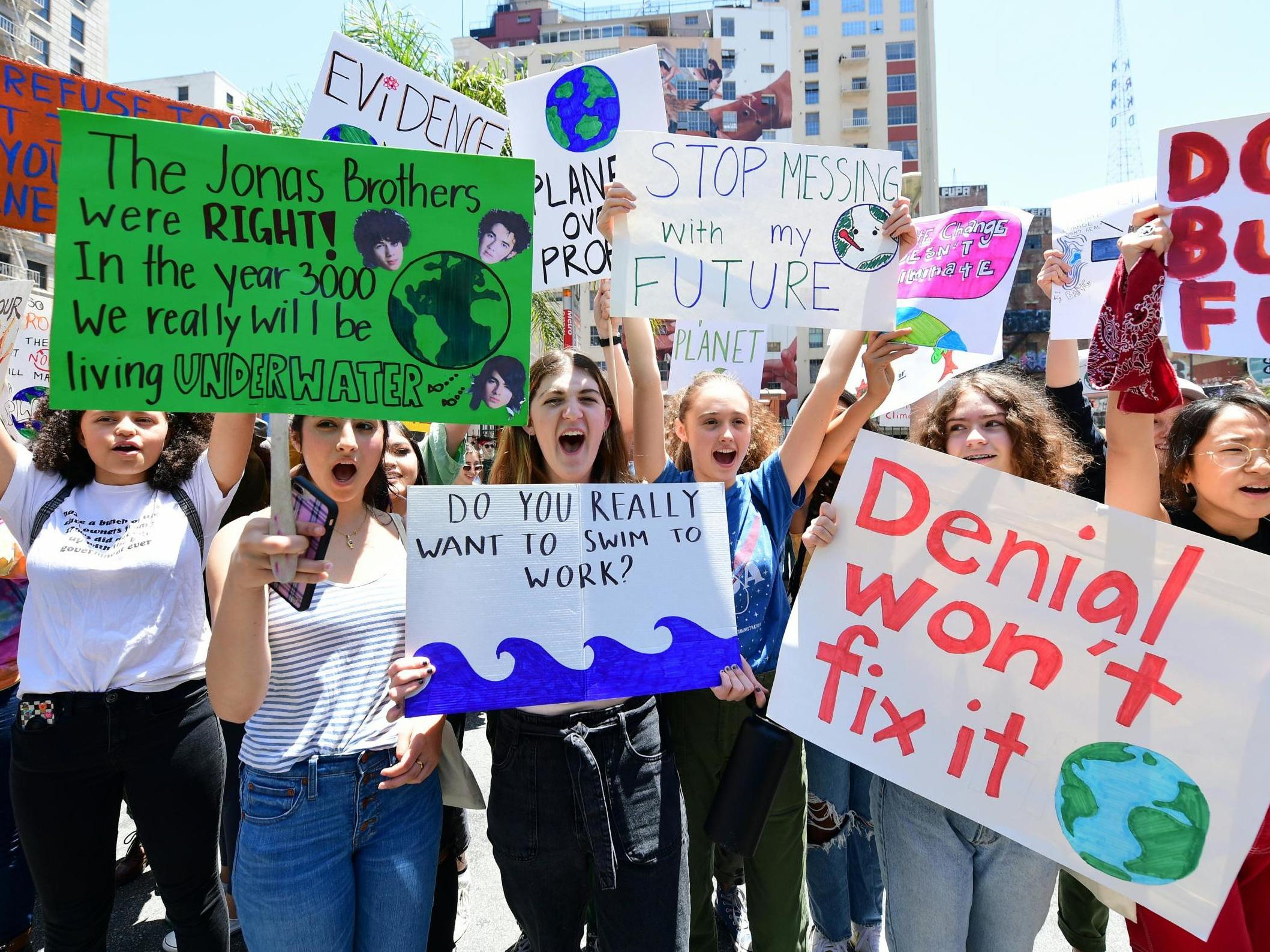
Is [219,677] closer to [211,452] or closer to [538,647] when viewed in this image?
[538,647]

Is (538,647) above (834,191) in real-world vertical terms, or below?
below

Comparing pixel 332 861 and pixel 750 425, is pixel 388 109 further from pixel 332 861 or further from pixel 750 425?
pixel 332 861

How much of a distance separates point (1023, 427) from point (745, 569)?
974 millimetres

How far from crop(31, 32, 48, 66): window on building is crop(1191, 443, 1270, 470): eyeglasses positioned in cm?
5150

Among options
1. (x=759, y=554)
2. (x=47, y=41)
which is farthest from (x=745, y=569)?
(x=47, y=41)

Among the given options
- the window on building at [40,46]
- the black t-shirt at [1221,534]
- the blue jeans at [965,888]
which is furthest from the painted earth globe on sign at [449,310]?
the window on building at [40,46]

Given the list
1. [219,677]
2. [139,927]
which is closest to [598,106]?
[219,677]

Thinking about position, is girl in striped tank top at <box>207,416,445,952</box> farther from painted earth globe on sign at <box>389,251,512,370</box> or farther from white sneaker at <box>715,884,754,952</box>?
white sneaker at <box>715,884,754,952</box>

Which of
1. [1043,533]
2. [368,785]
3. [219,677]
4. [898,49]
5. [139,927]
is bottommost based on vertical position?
[139,927]

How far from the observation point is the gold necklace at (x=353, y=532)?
2.15m

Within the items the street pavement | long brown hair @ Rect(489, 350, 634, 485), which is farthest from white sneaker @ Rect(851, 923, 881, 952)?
long brown hair @ Rect(489, 350, 634, 485)

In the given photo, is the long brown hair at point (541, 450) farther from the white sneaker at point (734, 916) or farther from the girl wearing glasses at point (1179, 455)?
the white sneaker at point (734, 916)

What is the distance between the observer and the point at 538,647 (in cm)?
198

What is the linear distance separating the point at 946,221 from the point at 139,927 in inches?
182
